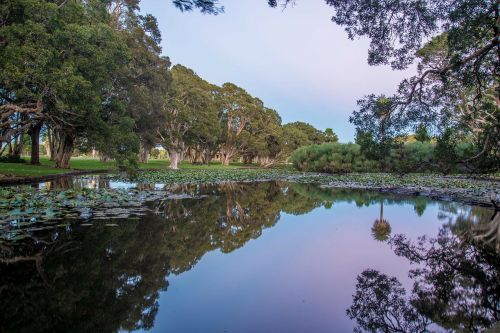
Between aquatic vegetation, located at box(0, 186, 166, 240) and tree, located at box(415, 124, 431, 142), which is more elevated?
tree, located at box(415, 124, 431, 142)

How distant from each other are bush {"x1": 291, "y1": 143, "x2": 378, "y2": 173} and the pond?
2617 cm

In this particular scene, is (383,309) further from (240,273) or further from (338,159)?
(338,159)

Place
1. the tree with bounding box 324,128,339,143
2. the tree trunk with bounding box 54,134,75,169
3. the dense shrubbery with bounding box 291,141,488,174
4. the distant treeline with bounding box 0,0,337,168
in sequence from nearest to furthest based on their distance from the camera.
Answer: the distant treeline with bounding box 0,0,337,168 → the tree trunk with bounding box 54,134,75,169 → the dense shrubbery with bounding box 291,141,488,174 → the tree with bounding box 324,128,339,143

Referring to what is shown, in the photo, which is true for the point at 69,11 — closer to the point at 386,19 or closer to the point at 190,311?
the point at 386,19

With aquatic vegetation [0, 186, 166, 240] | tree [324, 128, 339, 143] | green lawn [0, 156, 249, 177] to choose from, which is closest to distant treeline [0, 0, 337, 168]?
green lawn [0, 156, 249, 177]

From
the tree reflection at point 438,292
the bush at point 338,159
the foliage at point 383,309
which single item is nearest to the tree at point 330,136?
the bush at point 338,159

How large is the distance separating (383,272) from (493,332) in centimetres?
234

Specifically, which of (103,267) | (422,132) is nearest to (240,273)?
(103,267)

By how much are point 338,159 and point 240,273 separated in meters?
32.0

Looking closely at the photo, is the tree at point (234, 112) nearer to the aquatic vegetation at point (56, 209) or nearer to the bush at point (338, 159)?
the bush at point (338, 159)

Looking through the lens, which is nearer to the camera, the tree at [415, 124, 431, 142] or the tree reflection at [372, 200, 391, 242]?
the tree reflection at [372, 200, 391, 242]

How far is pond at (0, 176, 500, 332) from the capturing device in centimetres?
362

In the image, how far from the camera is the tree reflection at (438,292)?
3701 mm

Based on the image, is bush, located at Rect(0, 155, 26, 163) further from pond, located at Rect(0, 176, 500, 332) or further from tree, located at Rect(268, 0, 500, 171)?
tree, located at Rect(268, 0, 500, 171)
